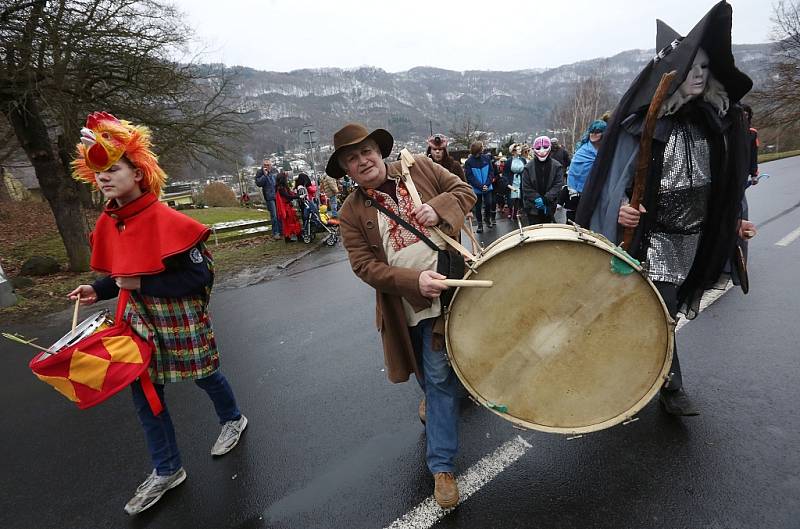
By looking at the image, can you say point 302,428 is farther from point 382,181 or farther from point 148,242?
point 382,181

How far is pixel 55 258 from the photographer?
10.5 metres

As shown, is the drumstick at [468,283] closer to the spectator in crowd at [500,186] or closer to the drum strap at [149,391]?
the drum strap at [149,391]

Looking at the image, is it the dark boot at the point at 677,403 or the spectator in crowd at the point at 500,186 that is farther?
the spectator in crowd at the point at 500,186

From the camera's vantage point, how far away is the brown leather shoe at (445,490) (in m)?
2.21

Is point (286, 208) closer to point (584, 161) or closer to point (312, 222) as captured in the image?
point (312, 222)

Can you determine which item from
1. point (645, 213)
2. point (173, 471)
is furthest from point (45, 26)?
point (645, 213)

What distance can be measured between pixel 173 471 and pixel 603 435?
2.59 metres

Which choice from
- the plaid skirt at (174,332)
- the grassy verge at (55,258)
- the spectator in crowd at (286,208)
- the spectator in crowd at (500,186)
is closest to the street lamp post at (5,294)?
the grassy verge at (55,258)

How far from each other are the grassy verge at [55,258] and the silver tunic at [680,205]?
7.29m

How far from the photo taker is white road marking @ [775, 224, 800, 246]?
6.41 m

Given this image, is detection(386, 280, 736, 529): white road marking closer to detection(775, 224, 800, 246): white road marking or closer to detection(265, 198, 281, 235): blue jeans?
detection(775, 224, 800, 246): white road marking

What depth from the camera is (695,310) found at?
275 centimetres

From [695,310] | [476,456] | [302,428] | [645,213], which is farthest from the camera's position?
[302,428]

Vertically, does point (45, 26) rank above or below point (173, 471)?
above
